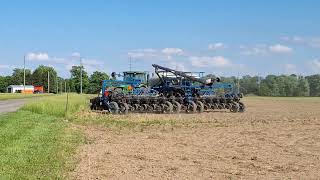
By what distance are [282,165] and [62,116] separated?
1792 cm

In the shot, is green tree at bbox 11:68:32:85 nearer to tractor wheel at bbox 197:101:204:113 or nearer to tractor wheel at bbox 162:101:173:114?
tractor wheel at bbox 197:101:204:113

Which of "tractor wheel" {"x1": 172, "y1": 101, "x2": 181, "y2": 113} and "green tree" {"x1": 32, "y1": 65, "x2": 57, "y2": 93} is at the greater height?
"green tree" {"x1": 32, "y1": 65, "x2": 57, "y2": 93}

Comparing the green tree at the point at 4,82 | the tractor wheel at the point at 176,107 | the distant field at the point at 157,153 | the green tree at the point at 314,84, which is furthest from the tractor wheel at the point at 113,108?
the green tree at the point at 4,82

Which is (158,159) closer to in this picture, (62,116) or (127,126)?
(127,126)

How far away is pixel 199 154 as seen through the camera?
→ 518 inches

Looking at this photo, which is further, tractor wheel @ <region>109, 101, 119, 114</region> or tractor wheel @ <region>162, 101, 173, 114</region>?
tractor wheel @ <region>162, 101, 173, 114</region>

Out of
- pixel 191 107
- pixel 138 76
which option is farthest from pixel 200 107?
pixel 138 76

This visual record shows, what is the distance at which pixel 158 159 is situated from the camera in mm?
12258

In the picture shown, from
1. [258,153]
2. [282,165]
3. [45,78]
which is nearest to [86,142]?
[258,153]

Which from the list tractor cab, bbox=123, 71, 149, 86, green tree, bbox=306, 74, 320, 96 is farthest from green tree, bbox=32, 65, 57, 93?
tractor cab, bbox=123, 71, 149, 86

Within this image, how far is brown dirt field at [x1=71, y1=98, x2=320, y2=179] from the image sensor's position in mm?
10344

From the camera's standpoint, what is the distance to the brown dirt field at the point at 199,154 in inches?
407

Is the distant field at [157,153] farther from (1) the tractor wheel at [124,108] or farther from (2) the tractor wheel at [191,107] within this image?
(2) the tractor wheel at [191,107]

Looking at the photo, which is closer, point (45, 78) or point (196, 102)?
point (196, 102)
